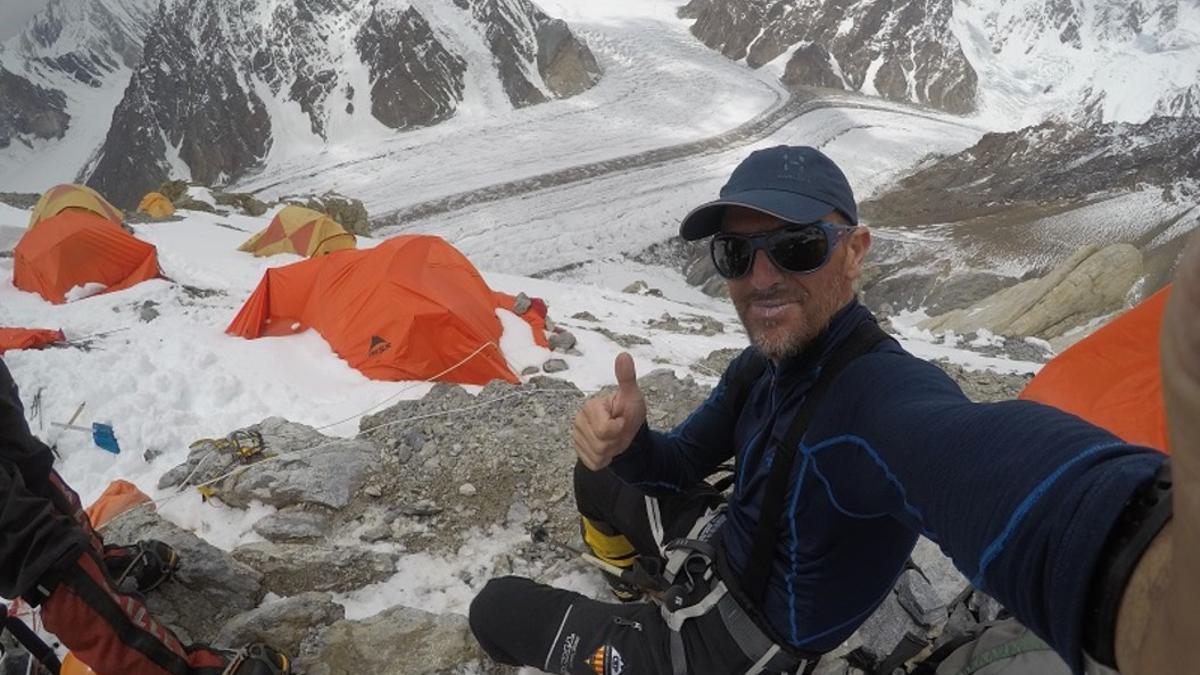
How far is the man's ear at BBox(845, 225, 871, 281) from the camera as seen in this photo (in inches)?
70.2

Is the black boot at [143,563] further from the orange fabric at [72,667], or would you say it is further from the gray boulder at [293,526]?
the gray boulder at [293,526]

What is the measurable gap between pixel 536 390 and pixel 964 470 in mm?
Result: 4269

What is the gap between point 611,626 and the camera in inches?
84.6

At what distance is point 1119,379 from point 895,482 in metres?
3.48

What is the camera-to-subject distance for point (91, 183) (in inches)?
1770

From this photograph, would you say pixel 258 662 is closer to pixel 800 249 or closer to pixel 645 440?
pixel 645 440

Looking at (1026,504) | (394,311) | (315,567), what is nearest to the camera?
(1026,504)

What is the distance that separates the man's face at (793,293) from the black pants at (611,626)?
0.89 meters

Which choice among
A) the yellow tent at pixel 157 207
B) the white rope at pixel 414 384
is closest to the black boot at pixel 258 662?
the white rope at pixel 414 384

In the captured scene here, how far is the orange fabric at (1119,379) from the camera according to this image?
346 cm

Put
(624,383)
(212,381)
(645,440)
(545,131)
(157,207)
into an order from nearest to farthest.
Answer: (624,383)
(645,440)
(212,381)
(157,207)
(545,131)

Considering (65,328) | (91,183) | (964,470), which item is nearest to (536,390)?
(964,470)

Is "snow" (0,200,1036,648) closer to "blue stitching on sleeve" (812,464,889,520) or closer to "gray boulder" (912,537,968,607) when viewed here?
"gray boulder" (912,537,968,607)

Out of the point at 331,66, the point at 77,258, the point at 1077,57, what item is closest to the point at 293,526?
the point at 77,258
